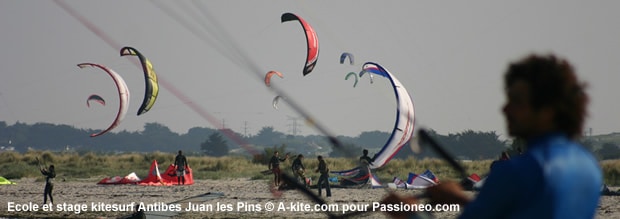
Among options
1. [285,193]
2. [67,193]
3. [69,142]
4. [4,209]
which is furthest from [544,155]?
[69,142]

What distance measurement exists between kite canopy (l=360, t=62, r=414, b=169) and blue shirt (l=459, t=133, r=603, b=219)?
27.6 m

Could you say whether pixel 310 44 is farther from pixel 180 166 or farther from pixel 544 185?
pixel 544 185

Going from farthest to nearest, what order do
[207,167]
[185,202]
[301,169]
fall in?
1. [207,167]
2. [301,169]
3. [185,202]

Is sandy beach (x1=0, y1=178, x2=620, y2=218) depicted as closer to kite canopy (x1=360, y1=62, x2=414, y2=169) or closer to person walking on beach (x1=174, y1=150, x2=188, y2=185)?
person walking on beach (x1=174, y1=150, x2=188, y2=185)

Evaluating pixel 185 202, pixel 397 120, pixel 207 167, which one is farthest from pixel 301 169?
pixel 207 167

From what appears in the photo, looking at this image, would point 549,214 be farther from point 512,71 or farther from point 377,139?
point 377,139

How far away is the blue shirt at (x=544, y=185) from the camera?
73.7 inches

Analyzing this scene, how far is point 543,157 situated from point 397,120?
29.2 meters

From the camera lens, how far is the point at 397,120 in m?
31.0

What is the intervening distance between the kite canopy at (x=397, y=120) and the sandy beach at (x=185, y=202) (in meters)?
4.18

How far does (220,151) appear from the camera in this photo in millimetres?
133625

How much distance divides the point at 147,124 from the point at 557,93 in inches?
7837

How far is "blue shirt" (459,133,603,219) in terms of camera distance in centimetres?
187

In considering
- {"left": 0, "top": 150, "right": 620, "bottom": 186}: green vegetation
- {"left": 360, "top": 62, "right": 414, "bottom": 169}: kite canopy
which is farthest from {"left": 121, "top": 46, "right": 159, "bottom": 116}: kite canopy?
{"left": 360, "top": 62, "right": 414, "bottom": 169}: kite canopy
